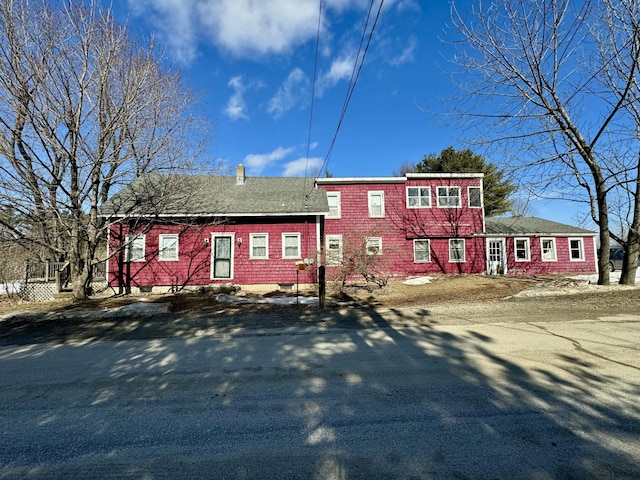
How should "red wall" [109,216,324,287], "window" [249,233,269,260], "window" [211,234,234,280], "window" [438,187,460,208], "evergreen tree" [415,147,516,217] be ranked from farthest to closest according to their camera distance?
"evergreen tree" [415,147,516,217] < "window" [438,187,460,208] < "window" [249,233,269,260] < "window" [211,234,234,280] < "red wall" [109,216,324,287]

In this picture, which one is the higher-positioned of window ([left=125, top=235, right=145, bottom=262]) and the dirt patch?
window ([left=125, top=235, right=145, bottom=262])

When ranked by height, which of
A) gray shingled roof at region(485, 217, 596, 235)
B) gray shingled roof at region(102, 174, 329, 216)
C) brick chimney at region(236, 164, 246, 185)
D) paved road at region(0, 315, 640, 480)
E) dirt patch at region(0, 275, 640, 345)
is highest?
brick chimney at region(236, 164, 246, 185)

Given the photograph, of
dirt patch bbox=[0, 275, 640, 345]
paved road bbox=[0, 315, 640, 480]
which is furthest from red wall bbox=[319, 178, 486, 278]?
paved road bbox=[0, 315, 640, 480]

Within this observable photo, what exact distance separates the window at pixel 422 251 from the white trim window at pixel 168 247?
40.2ft

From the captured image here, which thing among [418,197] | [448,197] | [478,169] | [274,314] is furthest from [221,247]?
[478,169]

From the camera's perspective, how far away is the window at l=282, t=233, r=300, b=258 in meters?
15.2

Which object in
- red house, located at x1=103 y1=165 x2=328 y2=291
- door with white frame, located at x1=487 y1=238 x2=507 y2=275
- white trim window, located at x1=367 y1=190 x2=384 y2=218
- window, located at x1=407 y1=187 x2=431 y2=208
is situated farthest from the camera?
door with white frame, located at x1=487 y1=238 x2=507 y2=275

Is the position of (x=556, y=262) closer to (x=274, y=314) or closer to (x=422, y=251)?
(x=422, y=251)

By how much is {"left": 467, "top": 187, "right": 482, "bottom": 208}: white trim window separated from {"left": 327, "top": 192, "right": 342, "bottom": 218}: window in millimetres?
7413

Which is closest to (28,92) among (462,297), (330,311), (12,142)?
(12,142)

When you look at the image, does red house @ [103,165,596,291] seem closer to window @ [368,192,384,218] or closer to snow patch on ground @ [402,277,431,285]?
window @ [368,192,384,218]

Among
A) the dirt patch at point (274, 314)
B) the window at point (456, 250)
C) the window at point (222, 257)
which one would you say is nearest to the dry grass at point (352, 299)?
the dirt patch at point (274, 314)

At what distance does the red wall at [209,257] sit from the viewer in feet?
48.1

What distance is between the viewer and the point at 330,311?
338 inches
